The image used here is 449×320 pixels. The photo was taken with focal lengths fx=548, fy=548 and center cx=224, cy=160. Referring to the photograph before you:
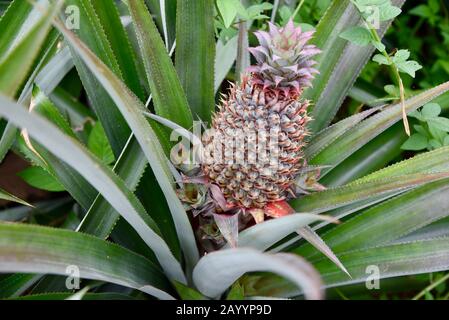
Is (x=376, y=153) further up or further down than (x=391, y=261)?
further up

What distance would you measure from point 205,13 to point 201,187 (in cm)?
36

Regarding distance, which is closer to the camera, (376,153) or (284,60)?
(284,60)

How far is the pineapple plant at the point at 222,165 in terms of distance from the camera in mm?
991

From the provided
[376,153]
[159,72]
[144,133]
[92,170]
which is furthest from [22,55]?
[376,153]

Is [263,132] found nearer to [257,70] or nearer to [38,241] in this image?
[257,70]

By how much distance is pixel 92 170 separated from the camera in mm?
828

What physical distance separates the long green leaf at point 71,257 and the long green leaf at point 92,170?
2.3 inches

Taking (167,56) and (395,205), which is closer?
(167,56)

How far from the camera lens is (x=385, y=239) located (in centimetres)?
123

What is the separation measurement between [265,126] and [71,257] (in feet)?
1.37

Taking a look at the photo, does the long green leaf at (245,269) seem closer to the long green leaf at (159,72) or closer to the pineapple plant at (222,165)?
the pineapple plant at (222,165)

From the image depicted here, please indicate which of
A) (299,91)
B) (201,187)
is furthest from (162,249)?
(299,91)

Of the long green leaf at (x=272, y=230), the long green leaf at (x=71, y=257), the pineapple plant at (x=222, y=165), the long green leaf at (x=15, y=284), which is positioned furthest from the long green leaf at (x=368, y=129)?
the long green leaf at (x=15, y=284)

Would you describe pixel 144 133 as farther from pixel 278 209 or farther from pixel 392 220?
pixel 392 220
